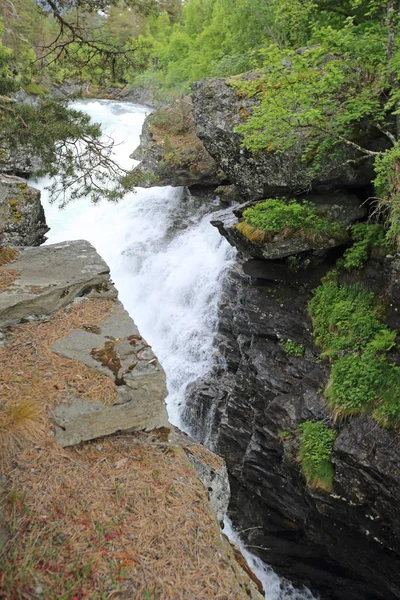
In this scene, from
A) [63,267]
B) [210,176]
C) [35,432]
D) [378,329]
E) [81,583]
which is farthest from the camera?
[210,176]

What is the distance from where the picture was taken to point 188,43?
26.2m

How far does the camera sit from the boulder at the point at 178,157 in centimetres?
1505

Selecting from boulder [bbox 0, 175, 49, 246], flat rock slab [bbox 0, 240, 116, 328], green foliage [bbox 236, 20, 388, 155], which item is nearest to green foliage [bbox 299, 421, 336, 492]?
flat rock slab [bbox 0, 240, 116, 328]

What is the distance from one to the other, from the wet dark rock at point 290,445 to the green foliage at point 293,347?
0.09m

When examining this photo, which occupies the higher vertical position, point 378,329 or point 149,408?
point 149,408

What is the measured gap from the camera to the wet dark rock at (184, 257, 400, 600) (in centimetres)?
711

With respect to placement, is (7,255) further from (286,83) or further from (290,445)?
(290,445)

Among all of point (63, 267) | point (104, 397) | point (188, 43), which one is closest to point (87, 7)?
point (63, 267)

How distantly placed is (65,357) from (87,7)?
6.08 metres

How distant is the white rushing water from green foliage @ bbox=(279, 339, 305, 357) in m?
2.64

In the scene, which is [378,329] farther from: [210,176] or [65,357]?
[210,176]

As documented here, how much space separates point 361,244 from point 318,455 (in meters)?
4.11

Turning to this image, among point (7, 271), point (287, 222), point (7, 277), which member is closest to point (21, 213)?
point (7, 271)

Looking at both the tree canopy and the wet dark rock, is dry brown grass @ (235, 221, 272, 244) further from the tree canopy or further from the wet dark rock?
the tree canopy
